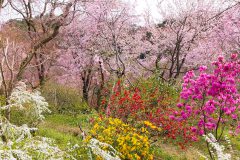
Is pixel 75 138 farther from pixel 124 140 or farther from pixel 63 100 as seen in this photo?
pixel 63 100

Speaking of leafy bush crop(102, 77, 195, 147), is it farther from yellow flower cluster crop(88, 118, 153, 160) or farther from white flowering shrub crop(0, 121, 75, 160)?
white flowering shrub crop(0, 121, 75, 160)

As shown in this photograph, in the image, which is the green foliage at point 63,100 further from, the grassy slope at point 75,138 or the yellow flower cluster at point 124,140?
the yellow flower cluster at point 124,140

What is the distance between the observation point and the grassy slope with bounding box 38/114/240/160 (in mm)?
9035

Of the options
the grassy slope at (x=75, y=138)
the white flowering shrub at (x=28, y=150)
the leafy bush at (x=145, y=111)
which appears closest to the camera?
the white flowering shrub at (x=28, y=150)

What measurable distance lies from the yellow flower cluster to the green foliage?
7.48 m

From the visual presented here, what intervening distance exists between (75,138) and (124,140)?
3536 mm

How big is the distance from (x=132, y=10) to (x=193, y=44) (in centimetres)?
376

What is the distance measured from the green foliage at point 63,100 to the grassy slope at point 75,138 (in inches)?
60.5

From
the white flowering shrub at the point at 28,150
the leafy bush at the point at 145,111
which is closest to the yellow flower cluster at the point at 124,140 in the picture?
the leafy bush at the point at 145,111

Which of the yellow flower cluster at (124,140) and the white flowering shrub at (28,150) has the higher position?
the white flowering shrub at (28,150)

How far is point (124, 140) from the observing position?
6.51 meters

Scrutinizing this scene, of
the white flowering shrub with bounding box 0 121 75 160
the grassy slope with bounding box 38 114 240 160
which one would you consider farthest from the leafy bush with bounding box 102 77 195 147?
the white flowering shrub with bounding box 0 121 75 160

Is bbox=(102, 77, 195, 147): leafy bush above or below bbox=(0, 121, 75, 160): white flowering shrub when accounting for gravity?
below

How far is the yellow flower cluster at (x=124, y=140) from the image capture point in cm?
646
